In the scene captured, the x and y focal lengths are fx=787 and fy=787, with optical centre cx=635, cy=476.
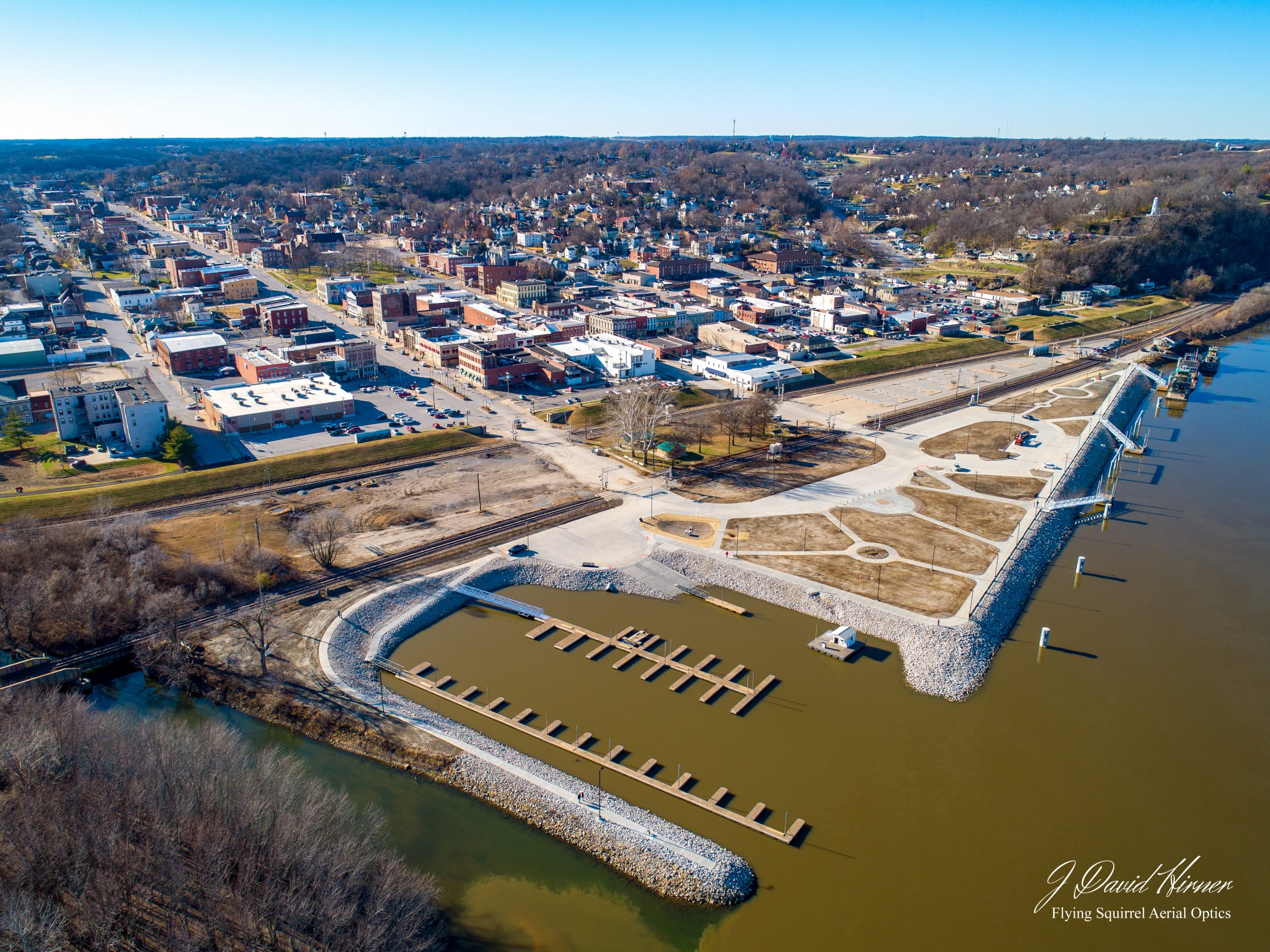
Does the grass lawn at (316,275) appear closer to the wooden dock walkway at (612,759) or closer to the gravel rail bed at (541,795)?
the gravel rail bed at (541,795)

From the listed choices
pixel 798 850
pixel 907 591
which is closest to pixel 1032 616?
pixel 907 591

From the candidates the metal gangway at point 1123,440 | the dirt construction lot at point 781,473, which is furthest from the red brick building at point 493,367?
the metal gangway at point 1123,440

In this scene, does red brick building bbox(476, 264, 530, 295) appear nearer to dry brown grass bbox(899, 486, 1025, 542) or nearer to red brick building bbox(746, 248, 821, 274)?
red brick building bbox(746, 248, 821, 274)

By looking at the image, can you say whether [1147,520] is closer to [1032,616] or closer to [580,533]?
[1032,616]

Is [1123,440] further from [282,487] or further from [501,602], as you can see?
[282,487]

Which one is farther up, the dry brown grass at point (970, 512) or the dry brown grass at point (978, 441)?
the dry brown grass at point (978, 441)

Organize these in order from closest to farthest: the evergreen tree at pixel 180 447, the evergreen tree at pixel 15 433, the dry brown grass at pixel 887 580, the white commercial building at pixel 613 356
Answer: the dry brown grass at pixel 887 580 → the evergreen tree at pixel 180 447 → the evergreen tree at pixel 15 433 → the white commercial building at pixel 613 356
